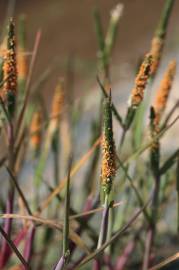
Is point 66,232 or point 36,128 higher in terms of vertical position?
point 36,128

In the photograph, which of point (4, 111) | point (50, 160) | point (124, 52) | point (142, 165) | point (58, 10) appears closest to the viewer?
point (4, 111)

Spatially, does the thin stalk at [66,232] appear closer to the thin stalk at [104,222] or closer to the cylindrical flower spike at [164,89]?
the thin stalk at [104,222]

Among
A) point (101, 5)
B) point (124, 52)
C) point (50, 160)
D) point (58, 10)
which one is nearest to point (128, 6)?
point (101, 5)

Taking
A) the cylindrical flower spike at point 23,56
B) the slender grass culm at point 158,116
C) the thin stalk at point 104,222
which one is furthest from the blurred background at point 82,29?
the thin stalk at point 104,222

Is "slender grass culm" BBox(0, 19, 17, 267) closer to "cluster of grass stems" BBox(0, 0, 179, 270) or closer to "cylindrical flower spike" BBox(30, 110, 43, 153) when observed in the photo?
"cluster of grass stems" BBox(0, 0, 179, 270)

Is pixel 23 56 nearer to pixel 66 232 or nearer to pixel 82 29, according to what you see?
pixel 66 232

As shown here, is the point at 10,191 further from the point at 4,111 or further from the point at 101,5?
the point at 101,5

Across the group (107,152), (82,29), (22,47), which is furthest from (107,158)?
(82,29)

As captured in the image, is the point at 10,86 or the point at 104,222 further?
the point at 10,86
